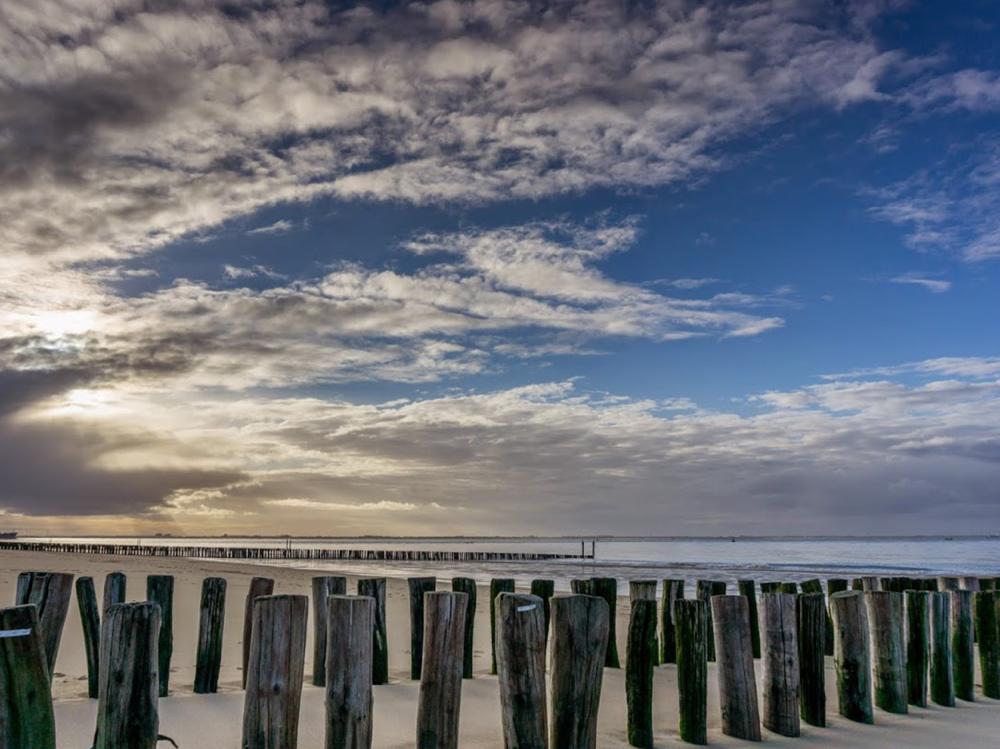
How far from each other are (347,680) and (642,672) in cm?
230

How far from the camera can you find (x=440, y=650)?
5.17 m

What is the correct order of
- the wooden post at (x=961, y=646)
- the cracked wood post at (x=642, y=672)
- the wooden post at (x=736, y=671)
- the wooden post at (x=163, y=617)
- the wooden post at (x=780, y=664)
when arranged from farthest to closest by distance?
the wooden post at (x=961, y=646)
the wooden post at (x=163, y=617)
the wooden post at (x=780, y=664)
the wooden post at (x=736, y=671)
the cracked wood post at (x=642, y=672)

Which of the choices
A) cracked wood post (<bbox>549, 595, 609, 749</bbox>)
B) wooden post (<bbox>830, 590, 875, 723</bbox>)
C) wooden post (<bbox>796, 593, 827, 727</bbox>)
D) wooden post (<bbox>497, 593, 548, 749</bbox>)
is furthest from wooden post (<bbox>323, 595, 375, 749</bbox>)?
wooden post (<bbox>830, 590, 875, 723</bbox>)

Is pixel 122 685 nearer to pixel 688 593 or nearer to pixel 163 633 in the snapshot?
pixel 163 633

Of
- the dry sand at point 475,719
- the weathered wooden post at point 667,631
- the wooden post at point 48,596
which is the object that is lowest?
the dry sand at point 475,719

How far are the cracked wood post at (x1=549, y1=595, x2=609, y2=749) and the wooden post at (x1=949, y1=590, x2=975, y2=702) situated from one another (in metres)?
4.80

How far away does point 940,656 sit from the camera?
25.9 ft

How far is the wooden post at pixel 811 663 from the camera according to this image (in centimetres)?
682

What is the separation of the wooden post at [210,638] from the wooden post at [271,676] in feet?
11.1

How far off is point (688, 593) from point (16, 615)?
23087 millimetres

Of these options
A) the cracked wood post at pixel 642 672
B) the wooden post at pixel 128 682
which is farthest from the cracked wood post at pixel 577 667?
the wooden post at pixel 128 682

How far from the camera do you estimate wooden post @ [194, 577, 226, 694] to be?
7.88m

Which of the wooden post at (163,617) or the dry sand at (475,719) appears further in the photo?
the wooden post at (163,617)

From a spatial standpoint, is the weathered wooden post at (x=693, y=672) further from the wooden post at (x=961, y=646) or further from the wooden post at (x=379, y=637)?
the wooden post at (x=961, y=646)
